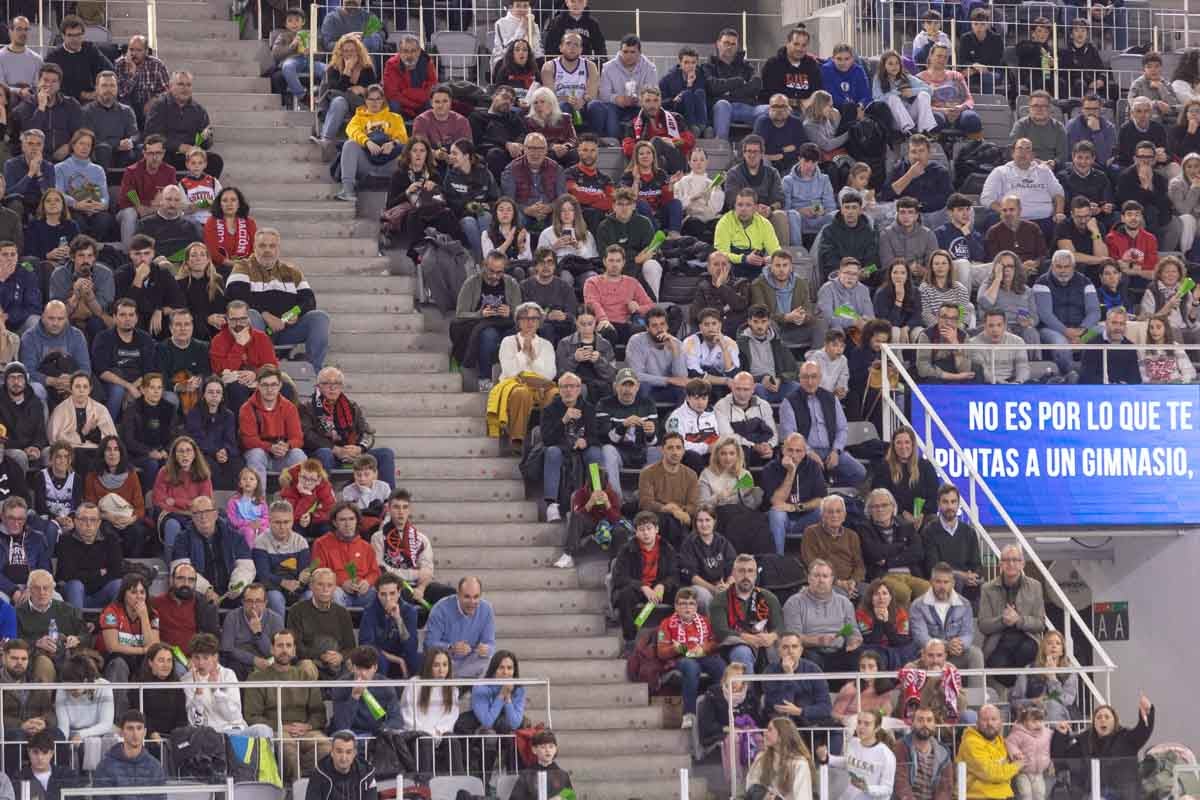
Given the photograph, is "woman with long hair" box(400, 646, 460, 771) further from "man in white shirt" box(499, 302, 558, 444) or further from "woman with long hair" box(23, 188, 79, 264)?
"woman with long hair" box(23, 188, 79, 264)

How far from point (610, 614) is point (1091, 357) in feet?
16.4

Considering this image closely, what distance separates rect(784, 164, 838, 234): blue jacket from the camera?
23.8 meters

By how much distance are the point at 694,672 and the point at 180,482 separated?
3.73 metres

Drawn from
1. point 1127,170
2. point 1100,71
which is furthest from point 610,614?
point 1100,71

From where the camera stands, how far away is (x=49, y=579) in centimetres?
1791

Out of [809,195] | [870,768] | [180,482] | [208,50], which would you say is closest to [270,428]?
[180,482]

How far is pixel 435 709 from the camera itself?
701 inches

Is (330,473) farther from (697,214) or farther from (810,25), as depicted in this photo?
(810,25)

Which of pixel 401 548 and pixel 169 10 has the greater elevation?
pixel 169 10

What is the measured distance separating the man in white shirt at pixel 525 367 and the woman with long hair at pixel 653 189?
266 cm

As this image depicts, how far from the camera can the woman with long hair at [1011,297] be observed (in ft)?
74.4

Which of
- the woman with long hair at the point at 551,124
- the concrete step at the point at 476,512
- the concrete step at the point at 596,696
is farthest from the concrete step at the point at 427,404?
the woman with long hair at the point at 551,124

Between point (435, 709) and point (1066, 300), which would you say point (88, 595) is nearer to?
point (435, 709)

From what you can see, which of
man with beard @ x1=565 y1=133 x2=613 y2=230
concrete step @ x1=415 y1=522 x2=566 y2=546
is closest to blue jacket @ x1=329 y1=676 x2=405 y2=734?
concrete step @ x1=415 y1=522 x2=566 y2=546
